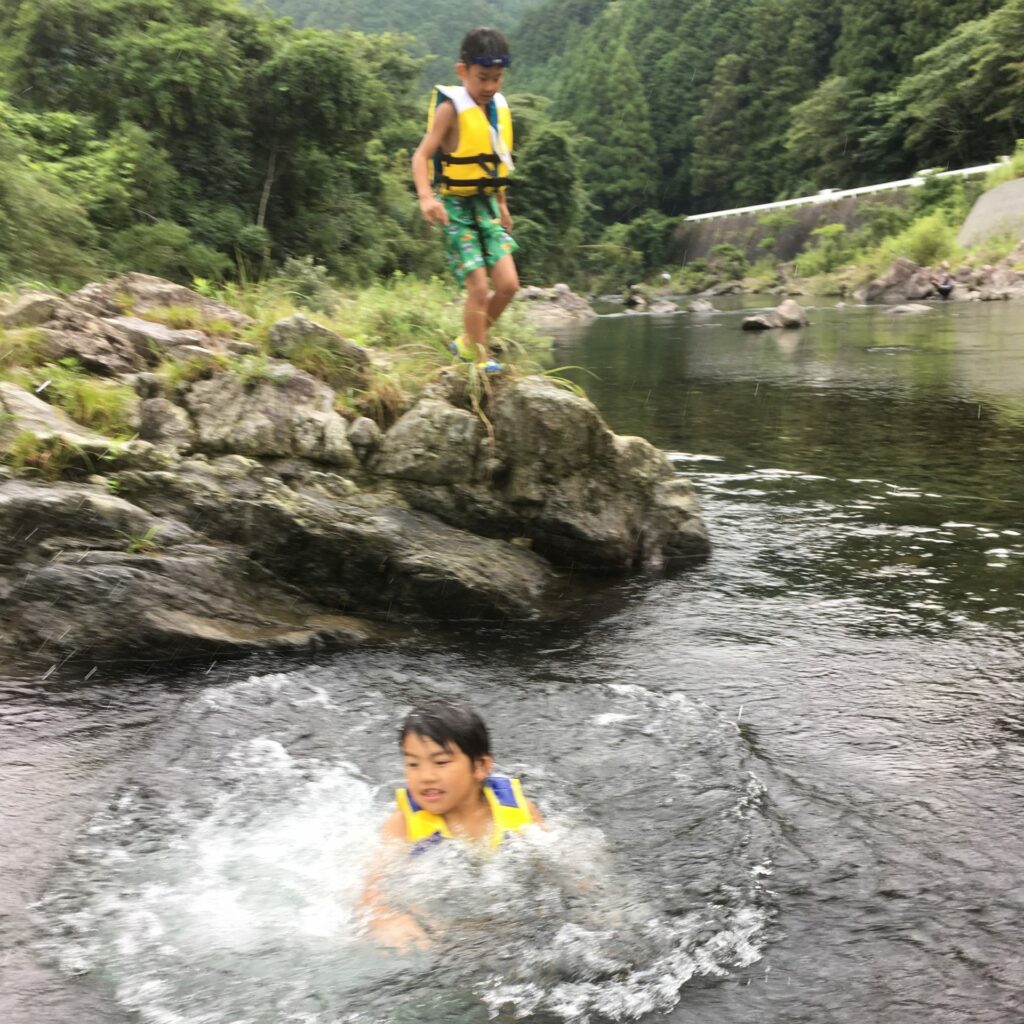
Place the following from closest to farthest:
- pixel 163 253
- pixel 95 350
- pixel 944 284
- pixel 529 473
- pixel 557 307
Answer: pixel 529 473 → pixel 95 350 → pixel 163 253 → pixel 944 284 → pixel 557 307

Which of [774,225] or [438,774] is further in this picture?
[774,225]

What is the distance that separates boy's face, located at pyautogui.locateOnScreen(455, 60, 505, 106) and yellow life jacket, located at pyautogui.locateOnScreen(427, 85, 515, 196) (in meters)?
0.05

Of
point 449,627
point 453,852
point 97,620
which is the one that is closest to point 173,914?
point 453,852

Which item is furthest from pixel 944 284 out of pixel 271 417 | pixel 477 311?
pixel 271 417

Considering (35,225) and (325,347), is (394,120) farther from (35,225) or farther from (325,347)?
(325,347)

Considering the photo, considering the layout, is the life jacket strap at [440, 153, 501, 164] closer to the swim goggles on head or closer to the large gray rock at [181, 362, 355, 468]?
the swim goggles on head

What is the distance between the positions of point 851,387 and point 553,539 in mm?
8991

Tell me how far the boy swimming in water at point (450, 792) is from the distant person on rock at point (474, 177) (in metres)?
3.72

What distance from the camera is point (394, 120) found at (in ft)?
88.1

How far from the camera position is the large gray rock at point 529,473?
21.0 ft

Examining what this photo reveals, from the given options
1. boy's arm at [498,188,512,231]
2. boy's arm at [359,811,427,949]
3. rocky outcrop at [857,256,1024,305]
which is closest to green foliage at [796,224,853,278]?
rocky outcrop at [857,256,1024,305]

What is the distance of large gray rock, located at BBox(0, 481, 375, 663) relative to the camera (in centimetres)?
513

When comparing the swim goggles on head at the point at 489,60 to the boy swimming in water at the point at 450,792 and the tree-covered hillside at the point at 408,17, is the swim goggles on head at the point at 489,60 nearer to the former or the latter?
the boy swimming in water at the point at 450,792

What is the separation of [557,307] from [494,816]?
39808mm
